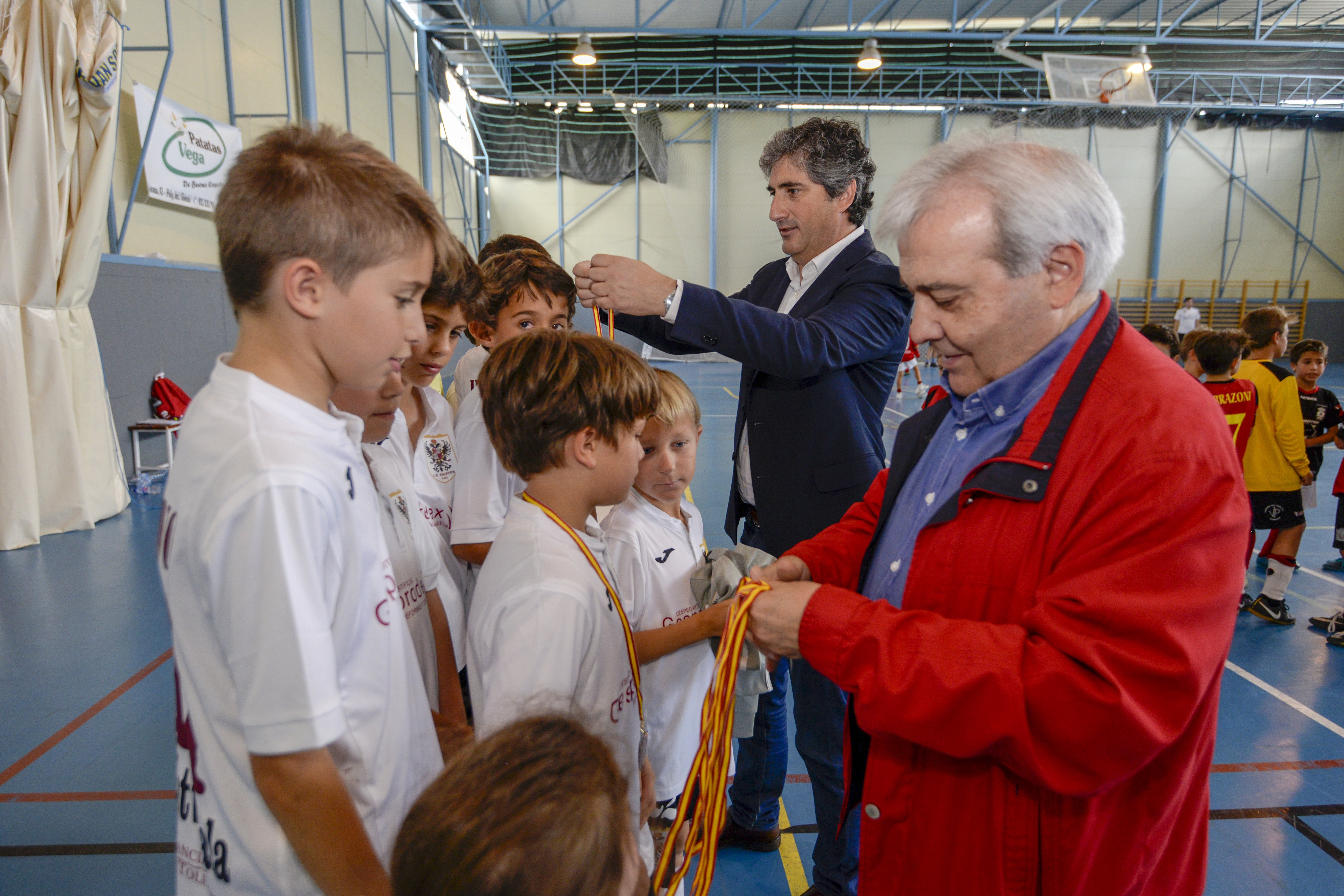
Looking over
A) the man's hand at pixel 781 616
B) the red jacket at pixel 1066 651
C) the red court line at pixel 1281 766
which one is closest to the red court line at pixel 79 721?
the man's hand at pixel 781 616

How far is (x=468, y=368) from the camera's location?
2.66m

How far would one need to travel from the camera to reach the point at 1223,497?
96 centimetres

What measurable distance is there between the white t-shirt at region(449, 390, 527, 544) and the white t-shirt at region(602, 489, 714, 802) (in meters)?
0.32

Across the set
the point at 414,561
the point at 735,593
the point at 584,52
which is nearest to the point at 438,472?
the point at 414,561

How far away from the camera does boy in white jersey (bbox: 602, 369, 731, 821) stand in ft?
6.19

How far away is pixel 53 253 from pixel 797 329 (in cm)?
575

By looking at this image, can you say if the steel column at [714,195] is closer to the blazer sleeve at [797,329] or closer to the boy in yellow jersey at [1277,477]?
the boy in yellow jersey at [1277,477]

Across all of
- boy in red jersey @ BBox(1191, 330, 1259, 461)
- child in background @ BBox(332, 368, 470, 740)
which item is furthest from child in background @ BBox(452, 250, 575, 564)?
boy in red jersey @ BBox(1191, 330, 1259, 461)

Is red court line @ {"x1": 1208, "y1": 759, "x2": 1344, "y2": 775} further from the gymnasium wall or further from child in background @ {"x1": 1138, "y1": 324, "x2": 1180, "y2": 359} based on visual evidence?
the gymnasium wall

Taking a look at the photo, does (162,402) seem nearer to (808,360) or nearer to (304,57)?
(304,57)

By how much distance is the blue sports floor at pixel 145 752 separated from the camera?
2297 millimetres

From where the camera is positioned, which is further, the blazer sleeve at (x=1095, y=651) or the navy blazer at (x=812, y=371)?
the navy blazer at (x=812, y=371)

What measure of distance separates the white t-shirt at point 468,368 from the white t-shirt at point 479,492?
0.56 m

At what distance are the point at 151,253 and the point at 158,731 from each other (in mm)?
5665
